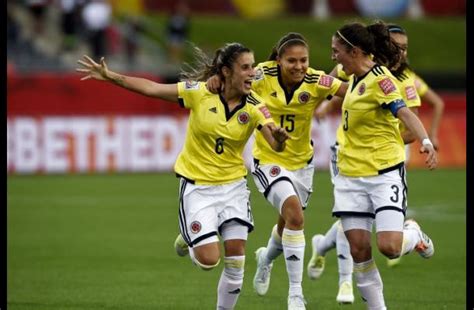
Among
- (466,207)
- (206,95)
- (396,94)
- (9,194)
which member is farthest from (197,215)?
(9,194)

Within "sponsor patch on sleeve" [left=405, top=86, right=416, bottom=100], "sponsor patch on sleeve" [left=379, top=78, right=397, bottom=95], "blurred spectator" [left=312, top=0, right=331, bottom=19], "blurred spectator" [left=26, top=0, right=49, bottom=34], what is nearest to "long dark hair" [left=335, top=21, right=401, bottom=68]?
"sponsor patch on sleeve" [left=379, top=78, right=397, bottom=95]

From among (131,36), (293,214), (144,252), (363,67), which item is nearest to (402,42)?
(363,67)

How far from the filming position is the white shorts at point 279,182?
1120 centimetres

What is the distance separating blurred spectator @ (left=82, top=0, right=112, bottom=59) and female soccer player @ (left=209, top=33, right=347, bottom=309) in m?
20.0

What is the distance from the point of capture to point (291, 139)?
11555 millimetres

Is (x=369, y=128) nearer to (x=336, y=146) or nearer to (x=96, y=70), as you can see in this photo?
→ (x=336, y=146)

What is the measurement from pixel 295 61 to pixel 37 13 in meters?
22.8

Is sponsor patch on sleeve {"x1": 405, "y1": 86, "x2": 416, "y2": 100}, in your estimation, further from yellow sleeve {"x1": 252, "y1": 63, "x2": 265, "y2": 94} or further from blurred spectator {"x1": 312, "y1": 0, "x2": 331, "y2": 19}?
blurred spectator {"x1": 312, "y1": 0, "x2": 331, "y2": 19}

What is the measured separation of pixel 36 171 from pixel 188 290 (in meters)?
14.2

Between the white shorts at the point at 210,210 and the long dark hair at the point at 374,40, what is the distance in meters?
1.48

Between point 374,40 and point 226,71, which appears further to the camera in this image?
point 374,40

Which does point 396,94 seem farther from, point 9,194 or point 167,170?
point 167,170

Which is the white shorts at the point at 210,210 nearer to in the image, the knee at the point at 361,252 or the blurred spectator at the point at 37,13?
the knee at the point at 361,252

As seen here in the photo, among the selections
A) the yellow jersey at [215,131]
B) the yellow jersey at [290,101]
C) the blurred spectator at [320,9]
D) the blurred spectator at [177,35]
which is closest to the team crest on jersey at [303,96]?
the yellow jersey at [290,101]
